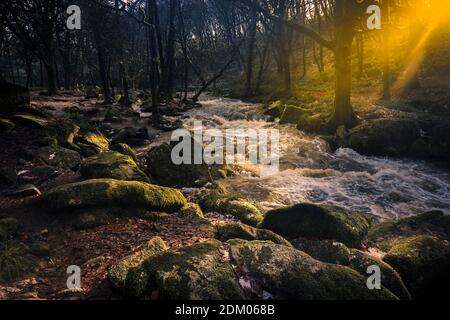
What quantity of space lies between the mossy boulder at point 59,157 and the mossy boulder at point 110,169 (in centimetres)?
142

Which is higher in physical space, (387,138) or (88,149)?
(88,149)

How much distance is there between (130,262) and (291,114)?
1640 cm

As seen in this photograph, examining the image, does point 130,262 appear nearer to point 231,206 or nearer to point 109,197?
point 109,197

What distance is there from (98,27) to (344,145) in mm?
17047

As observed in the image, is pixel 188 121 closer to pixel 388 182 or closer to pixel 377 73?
pixel 388 182

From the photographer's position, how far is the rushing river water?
31.3 feet

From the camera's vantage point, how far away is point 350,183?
11055 mm

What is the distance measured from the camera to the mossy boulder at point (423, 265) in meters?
5.11

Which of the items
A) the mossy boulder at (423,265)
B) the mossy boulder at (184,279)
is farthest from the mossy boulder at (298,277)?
the mossy boulder at (423,265)

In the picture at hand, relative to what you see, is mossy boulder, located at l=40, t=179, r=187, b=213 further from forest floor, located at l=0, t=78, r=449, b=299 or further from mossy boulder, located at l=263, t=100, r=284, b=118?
mossy boulder, located at l=263, t=100, r=284, b=118

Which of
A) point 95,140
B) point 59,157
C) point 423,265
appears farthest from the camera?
point 95,140

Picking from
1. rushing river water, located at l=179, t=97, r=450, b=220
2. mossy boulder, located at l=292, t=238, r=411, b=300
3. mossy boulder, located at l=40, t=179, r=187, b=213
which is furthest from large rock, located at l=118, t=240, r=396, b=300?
rushing river water, located at l=179, t=97, r=450, b=220

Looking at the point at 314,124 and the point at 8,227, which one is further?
the point at 314,124

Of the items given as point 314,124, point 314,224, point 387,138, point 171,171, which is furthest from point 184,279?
point 314,124
